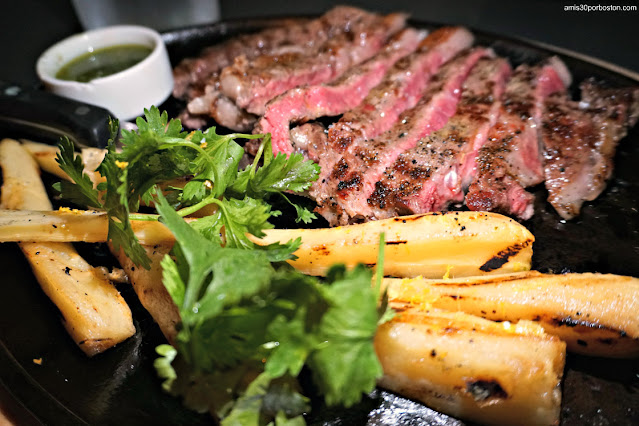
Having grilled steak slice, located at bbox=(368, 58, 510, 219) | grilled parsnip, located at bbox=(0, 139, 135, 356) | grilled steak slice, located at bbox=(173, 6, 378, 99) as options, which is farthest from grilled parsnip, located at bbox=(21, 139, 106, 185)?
grilled steak slice, located at bbox=(368, 58, 510, 219)

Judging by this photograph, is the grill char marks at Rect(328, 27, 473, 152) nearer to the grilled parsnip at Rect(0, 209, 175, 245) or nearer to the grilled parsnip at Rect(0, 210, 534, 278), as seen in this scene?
the grilled parsnip at Rect(0, 210, 534, 278)

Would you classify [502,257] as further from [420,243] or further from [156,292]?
[156,292]

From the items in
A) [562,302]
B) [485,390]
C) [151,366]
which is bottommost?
[151,366]

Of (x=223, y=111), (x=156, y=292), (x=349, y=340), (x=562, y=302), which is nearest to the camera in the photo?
(x=349, y=340)

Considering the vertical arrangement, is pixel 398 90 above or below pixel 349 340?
above

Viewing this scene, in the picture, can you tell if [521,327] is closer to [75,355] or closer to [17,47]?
[75,355]

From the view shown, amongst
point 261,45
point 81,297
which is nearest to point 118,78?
point 261,45
